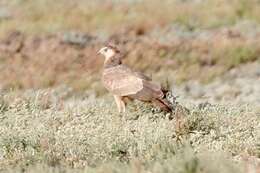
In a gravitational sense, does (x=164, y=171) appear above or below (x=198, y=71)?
below

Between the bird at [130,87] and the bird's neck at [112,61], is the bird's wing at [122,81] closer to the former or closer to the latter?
the bird at [130,87]

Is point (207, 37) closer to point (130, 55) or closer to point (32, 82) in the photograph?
point (130, 55)

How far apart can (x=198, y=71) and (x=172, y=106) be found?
390 inches

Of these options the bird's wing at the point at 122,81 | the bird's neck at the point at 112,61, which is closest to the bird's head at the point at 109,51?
the bird's neck at the point at 112,61

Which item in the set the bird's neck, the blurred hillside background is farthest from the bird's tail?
the bird's neck

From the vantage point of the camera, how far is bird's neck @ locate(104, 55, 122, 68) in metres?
13.9

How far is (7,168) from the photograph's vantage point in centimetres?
938

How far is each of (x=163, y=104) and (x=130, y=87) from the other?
0.63 m

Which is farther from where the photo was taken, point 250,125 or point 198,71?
point 198,71

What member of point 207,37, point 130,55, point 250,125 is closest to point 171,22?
point 207,37

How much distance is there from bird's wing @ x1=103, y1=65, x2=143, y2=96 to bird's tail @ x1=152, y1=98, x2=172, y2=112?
0.89 feet

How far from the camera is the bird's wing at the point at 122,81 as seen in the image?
12.7m

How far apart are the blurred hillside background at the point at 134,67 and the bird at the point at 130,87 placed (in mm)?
214

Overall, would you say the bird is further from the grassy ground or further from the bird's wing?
the grassy ground
